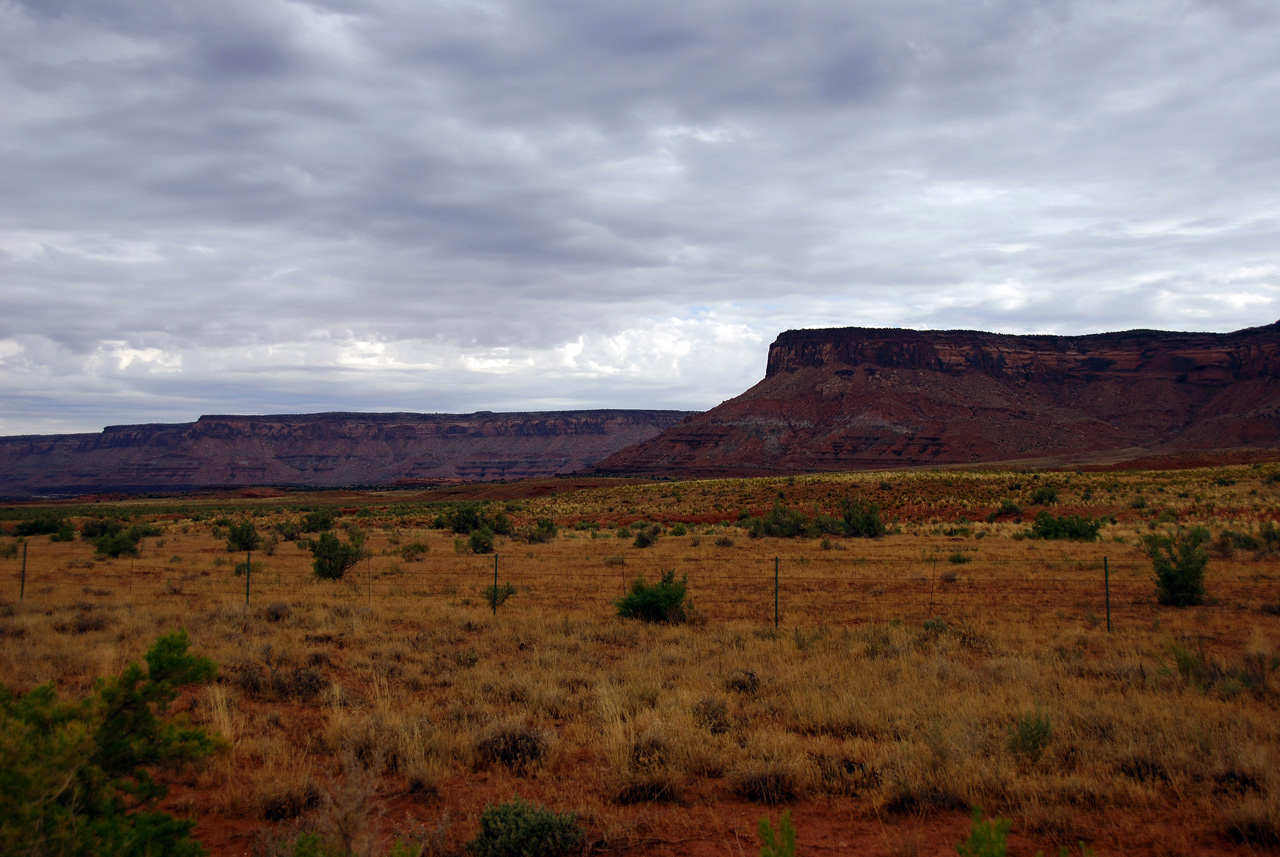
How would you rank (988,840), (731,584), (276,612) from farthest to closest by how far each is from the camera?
(731,584) → (276,612) → (988,840)

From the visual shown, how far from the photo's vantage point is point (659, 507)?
61.5 meters

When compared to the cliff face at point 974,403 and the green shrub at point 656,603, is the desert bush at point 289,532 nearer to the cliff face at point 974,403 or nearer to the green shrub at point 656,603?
the green shrub at point 656,603

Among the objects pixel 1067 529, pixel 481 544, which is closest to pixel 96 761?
pixel 481 544

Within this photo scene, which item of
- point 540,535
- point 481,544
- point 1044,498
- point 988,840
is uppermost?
point 988,840

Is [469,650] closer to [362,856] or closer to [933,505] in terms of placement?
[362,856]

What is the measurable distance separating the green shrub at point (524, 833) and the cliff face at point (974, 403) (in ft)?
421

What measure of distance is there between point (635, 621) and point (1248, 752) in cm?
982


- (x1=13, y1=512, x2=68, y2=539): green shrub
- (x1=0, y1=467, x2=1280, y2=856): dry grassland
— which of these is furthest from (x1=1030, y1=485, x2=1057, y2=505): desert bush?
(x1=13, y1=512, x2=68, y2=539): green shrub

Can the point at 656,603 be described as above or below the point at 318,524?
above

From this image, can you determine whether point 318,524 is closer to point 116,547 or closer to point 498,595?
point 116,547

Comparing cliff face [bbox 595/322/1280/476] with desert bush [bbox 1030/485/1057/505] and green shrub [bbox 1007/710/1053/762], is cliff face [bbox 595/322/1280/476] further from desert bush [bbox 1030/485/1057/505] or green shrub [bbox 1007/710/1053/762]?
green shrub [bbox 1007/710/1053/762]

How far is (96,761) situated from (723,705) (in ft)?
19.2

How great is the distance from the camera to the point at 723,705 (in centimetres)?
860

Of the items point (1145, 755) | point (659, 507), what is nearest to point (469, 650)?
point (1145, 755)
